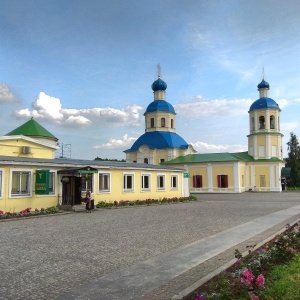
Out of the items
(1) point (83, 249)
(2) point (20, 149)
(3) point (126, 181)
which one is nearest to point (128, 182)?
(3) point (126, 181)

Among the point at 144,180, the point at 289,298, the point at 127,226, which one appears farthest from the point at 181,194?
the point at 289,298

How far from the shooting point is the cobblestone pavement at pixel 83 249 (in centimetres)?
637

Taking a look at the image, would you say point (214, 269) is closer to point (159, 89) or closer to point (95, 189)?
point (95, 189)

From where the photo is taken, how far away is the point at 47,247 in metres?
9.73

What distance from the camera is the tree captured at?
59.6m

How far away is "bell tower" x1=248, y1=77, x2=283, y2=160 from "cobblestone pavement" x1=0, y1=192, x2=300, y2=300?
35.9m

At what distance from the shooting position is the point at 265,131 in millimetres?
50000

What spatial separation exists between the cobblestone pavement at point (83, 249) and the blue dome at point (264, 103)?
124 ft

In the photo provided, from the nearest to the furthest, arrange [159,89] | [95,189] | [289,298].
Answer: [289,298], [95,189], [159,89]

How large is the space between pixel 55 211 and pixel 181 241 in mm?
10540

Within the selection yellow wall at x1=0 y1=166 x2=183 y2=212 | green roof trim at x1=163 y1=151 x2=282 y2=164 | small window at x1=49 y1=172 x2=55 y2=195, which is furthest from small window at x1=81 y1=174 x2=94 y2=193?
green roof trim at x1=163 y1=151 x2=282 y2=164

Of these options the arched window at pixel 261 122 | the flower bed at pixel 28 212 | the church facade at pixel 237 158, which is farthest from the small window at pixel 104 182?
the arched window at pixel 261 122

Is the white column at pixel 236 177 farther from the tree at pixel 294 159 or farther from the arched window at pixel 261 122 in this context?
the tree at pixel 294 159

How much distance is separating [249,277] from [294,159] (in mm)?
62112
